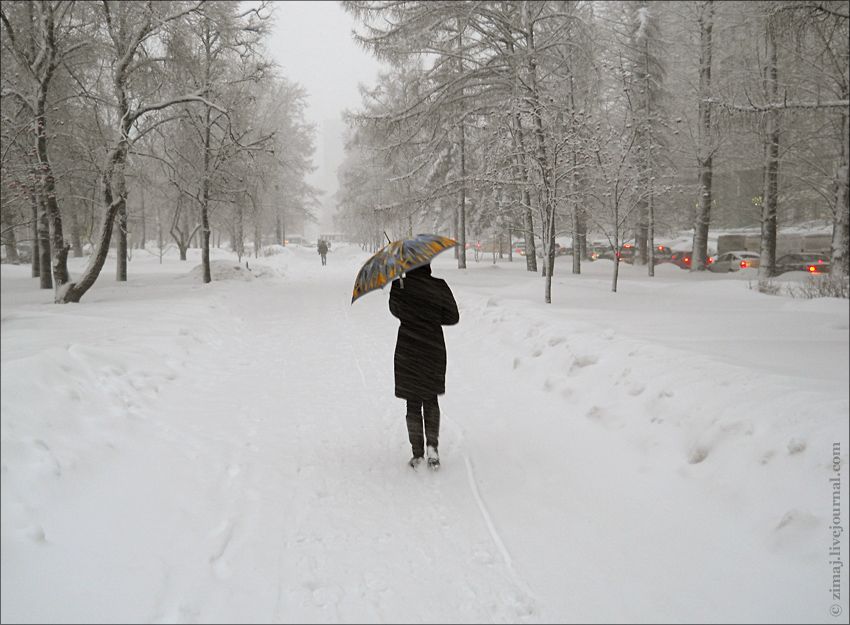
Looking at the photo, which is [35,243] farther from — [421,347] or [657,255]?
[657,255]

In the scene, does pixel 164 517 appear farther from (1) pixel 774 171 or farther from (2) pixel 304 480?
(1) pixel 774 171

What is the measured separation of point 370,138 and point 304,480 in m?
15.5

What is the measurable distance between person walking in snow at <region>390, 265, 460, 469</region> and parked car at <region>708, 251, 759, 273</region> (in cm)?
2251

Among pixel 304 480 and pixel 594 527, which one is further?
pixel 304 480

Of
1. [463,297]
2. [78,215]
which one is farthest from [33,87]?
[463,297]

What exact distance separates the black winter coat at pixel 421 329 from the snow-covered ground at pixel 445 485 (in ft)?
2.76

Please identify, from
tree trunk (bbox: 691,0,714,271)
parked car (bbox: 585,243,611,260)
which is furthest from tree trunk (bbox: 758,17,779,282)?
parked car (bbox: 585,243,611,260)

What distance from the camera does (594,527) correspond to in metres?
3.74

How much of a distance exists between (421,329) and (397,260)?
28.3 inches

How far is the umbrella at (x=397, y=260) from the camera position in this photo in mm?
4348

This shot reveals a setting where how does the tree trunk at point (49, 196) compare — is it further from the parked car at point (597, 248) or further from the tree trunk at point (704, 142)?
the parked car at point (597, 248)

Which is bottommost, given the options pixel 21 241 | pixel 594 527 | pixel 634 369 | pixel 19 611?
pixel 594 527

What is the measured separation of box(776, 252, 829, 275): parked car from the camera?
737 inches

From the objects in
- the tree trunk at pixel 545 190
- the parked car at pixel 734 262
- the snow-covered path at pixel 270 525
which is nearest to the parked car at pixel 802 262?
the parked car at pixel 734 262
